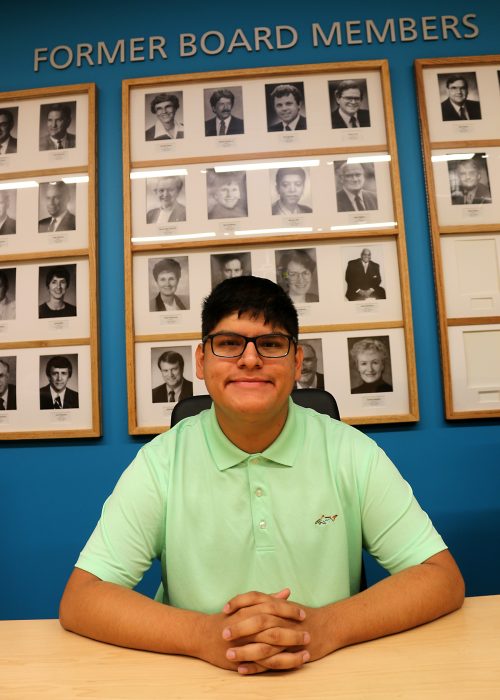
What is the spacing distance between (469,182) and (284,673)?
203cm

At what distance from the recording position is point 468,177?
2.25m

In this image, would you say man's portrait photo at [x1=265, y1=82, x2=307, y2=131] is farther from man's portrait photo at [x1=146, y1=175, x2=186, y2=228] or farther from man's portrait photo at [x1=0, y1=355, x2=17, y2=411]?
man's portrait photo at [x1=0, y1=355, x2=17, y2=411]

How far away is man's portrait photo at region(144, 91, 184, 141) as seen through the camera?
2.31m

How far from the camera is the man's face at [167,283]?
7.36 feet

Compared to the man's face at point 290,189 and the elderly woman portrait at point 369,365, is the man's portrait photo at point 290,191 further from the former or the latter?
the elderly woman portrait at point 369,365

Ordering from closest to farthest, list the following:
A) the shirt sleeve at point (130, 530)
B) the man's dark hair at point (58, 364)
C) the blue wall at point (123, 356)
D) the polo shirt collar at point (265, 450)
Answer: the shirt sleeve at point (130, 530) < the polo shirt collar at point (265, 450) < the blue wall at point (123, 356) < the man's dark hair at point (58, 364)

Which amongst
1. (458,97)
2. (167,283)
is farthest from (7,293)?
(458,97)

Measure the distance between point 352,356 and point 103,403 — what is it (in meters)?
1.02

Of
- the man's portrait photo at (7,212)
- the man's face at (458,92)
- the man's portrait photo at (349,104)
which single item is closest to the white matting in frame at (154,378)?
the man's portrait photo at (7,212)

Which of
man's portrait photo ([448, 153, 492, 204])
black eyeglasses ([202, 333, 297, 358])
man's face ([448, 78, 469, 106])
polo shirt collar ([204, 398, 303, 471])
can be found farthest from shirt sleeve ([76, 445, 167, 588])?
man's face ([448, 78, 469, 106])

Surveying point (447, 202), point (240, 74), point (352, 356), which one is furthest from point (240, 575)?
point (240, 74)

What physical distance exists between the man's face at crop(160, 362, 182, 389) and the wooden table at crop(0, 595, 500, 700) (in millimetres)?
1276

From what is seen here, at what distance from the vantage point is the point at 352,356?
2.18 m

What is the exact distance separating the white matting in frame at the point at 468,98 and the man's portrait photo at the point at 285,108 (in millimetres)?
525
